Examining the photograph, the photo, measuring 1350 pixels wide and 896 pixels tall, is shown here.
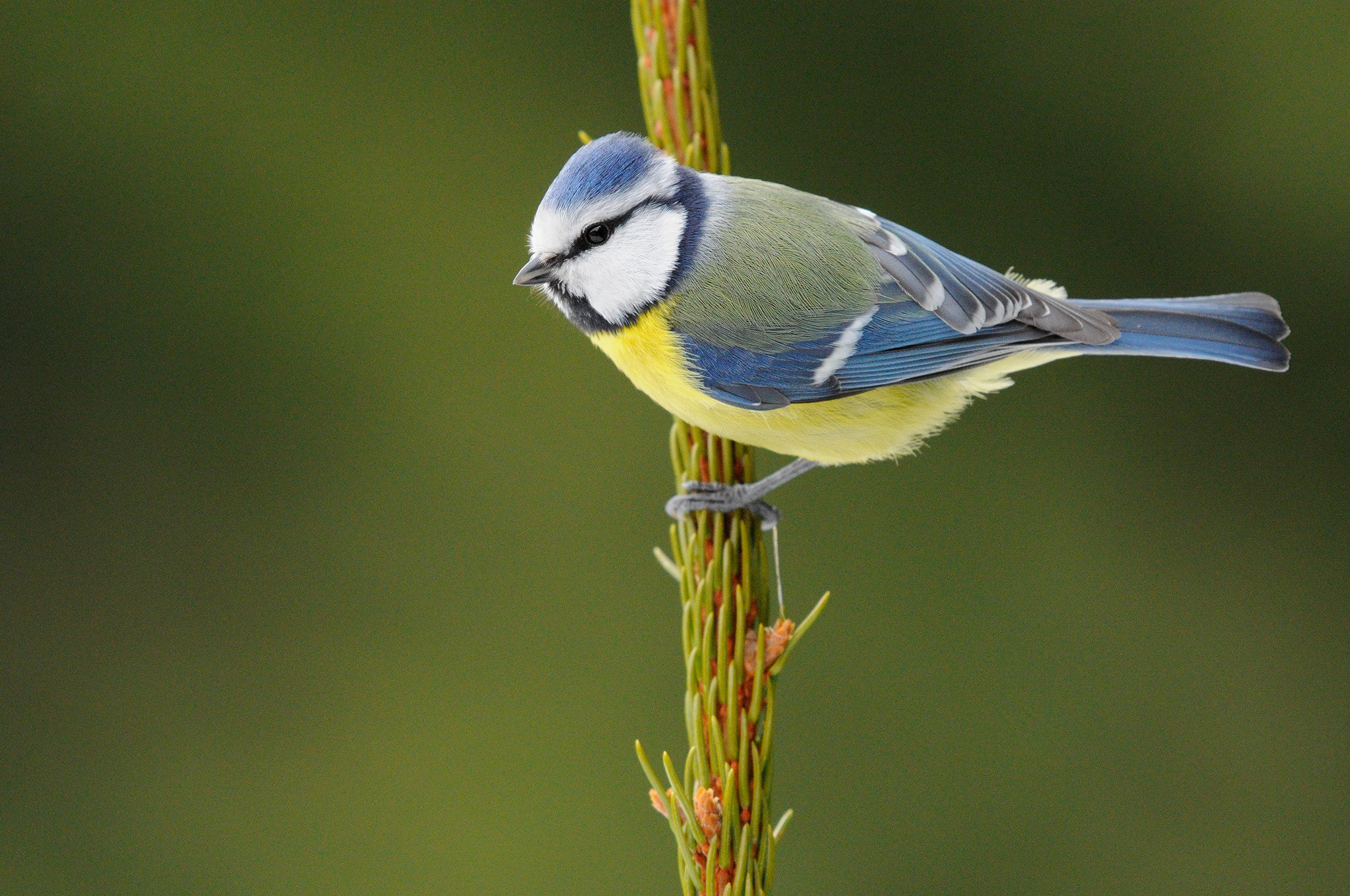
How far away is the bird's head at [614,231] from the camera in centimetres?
98

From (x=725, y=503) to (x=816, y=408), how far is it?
0.14 m

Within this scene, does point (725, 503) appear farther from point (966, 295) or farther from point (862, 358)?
point (966, 295)

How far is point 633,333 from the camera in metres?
1.07

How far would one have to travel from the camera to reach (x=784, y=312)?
105 centimetres

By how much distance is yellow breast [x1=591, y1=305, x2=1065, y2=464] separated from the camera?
1.04m

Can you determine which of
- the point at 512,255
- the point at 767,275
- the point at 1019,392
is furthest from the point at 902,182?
the point at 767,275

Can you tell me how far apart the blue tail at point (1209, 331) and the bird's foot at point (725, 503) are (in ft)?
1.21

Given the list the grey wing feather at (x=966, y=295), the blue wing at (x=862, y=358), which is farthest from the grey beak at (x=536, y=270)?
the grey wing feather at (x=966, y=295)

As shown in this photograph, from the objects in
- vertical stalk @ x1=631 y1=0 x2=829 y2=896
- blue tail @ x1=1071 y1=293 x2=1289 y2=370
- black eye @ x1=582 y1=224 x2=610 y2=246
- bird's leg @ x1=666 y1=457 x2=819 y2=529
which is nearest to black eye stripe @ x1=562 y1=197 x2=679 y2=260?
black eye @ x1=582 y1=224 x2=610 y2=246

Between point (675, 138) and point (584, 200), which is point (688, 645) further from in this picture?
point (675, 138)

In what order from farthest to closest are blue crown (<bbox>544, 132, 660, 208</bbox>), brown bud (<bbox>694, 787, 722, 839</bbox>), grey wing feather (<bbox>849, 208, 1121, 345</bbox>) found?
1. grey wing feather (<bbox>849, 208, 1121, 345</bbox>)
2. blue crown (<bbox>544, 132, 660, 208</bbox>)
3. brown bud (<bbox>694, 787, 722, 839</bbox>)

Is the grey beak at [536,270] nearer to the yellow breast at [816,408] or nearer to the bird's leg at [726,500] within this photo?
the yellow breast at [816,408]

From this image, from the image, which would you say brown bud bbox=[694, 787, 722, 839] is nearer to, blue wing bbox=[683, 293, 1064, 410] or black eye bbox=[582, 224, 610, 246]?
blue wing bbox=[683, 293, 1064, 410]

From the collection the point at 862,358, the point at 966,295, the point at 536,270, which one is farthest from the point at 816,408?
the point at 536,270
